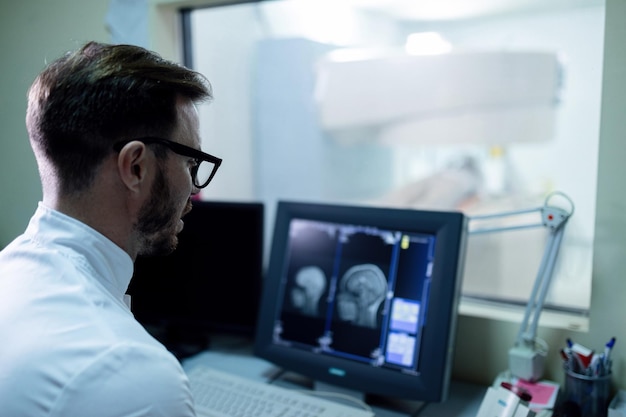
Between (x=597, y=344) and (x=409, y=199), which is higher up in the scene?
(x=409, y=199)

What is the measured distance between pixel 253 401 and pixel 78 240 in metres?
0.57

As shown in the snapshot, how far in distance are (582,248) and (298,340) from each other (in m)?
0.78

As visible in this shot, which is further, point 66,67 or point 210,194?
point 210,194

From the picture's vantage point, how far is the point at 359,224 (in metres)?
1.30

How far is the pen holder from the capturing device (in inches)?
41.2

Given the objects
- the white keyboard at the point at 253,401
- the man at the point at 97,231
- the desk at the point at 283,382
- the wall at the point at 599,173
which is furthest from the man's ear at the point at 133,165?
the desk at the point at 283,382

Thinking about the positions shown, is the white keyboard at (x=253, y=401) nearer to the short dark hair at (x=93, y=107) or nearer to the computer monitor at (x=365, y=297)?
the computer monitor at (x=365, y=297)

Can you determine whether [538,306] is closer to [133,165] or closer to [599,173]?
[599,173]

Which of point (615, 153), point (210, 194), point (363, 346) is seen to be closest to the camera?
point (615, 153)

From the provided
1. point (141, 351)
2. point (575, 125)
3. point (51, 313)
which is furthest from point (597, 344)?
point (575, 125)

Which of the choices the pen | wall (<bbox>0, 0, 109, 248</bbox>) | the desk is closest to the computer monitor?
the desk

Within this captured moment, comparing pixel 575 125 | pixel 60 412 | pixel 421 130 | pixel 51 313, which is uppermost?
pixel 575 125

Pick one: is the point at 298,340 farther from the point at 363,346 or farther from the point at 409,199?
the point at 409,199

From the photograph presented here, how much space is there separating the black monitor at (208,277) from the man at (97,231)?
0.54 m
